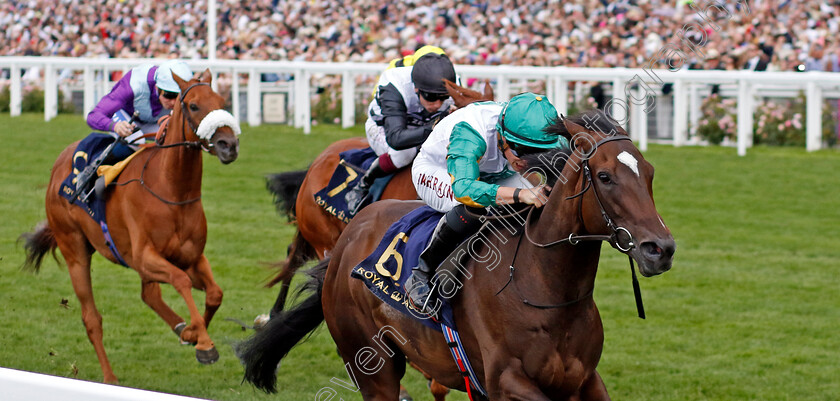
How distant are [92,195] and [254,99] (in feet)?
25.9

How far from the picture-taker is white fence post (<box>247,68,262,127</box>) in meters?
13.2

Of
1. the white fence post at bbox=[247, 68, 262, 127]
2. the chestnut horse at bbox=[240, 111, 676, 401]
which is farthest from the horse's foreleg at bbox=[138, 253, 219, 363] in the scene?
the white fence post at bbox=[247, 68, 262, 127]

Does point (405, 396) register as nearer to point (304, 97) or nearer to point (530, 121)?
point (530, 121)

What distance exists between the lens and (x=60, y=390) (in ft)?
8.37

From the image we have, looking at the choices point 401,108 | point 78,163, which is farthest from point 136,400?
point 78,163

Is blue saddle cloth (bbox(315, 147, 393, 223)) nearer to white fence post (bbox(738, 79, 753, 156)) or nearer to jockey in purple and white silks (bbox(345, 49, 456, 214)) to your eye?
jockey in purple and white silks (bbox(345, 49, 456, 214))

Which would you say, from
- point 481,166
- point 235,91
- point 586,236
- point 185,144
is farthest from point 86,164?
point 235,91

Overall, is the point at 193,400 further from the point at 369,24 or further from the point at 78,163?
the point at 369,24

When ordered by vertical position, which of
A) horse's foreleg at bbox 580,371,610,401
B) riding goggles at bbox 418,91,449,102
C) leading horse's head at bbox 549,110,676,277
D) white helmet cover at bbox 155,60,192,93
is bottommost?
horse's foreleg at bbox 580,371,610,401

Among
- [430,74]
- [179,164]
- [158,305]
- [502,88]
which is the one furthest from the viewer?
[502,88]

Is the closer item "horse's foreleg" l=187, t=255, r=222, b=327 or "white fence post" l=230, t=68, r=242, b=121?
"horse's foreleg" l=187, t=255, r=222, b=327

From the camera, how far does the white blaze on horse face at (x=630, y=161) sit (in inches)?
113

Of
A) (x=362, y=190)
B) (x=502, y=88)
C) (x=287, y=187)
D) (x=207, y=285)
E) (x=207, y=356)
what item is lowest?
(x=207, y=356)

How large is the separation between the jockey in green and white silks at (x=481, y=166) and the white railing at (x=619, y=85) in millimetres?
5669
